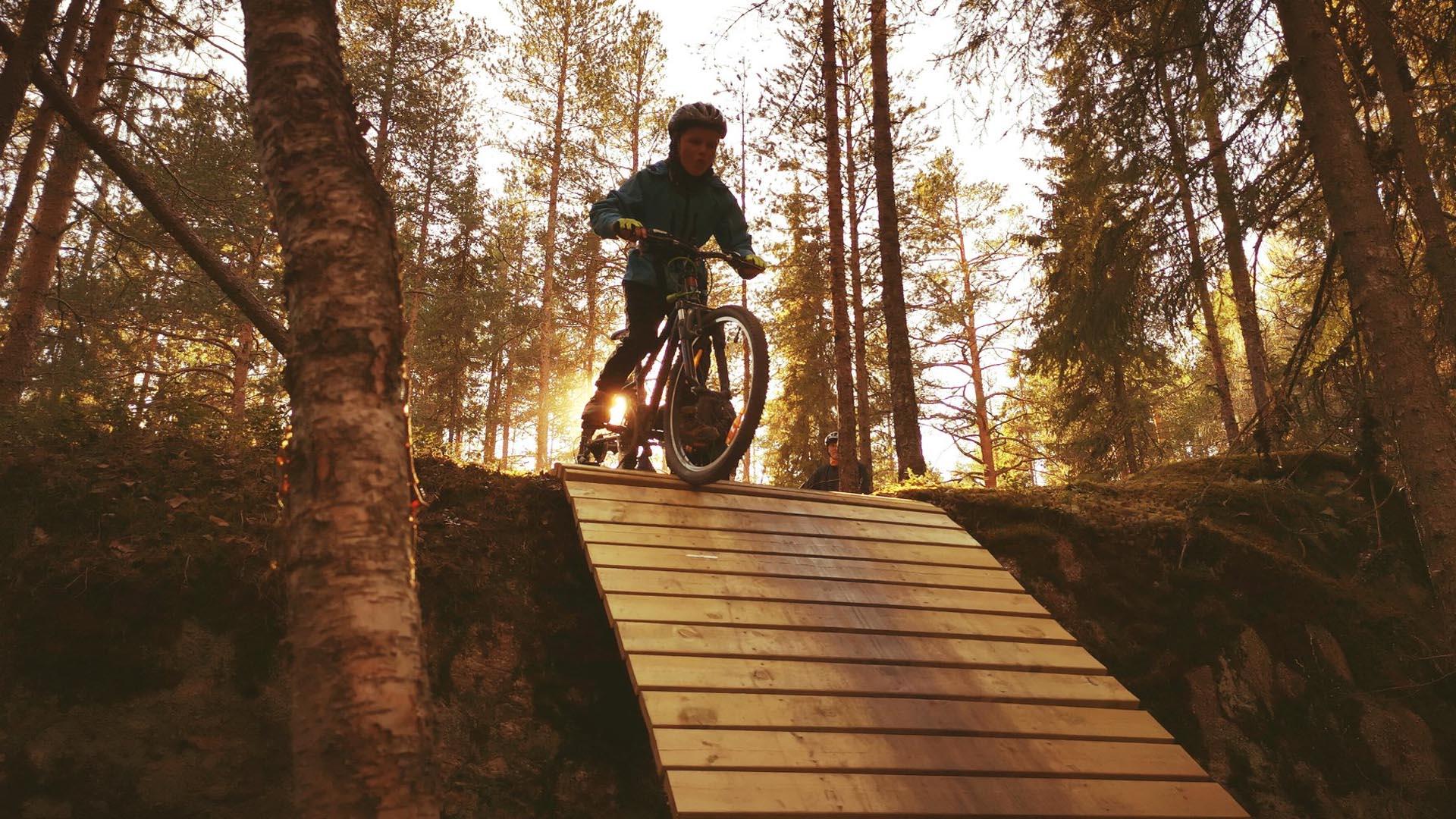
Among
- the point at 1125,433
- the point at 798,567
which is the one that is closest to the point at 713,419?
the point at 798,567

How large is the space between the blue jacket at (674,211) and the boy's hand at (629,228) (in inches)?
13.7

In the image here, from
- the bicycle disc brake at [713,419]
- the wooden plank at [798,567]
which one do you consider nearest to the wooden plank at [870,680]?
the wooden plank at [798,567]

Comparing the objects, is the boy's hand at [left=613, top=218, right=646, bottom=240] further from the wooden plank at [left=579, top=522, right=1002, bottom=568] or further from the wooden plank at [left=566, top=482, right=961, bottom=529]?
the wooden plank at [left=579, top=522, right=1002, bottom=568]

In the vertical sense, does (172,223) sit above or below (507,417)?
below

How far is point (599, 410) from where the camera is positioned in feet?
18.3

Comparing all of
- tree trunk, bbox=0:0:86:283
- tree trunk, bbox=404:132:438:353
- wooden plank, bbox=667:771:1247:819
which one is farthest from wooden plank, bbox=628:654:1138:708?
tree trunk, bbox=404:132:438:353

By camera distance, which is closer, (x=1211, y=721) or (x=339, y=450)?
(x=339, y=450)

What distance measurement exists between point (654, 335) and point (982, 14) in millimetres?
3335

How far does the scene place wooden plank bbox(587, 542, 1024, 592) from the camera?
3.62 meters

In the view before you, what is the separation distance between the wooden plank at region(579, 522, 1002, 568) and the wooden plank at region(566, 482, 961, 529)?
0.31 metres

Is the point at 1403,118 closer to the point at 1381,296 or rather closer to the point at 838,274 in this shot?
the point at 1381,296

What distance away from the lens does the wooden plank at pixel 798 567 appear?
11.9 ft

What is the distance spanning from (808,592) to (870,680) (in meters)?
0.63

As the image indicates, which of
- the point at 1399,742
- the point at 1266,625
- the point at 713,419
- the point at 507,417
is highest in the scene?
the point at 507,417
